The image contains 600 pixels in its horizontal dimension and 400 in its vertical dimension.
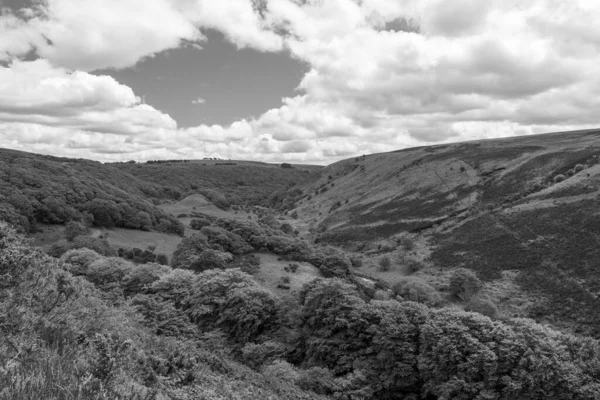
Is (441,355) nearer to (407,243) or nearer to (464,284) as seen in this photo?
(464,284)

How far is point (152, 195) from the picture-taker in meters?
151

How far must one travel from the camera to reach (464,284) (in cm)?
4475

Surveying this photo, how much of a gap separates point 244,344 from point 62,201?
65053 millimetres

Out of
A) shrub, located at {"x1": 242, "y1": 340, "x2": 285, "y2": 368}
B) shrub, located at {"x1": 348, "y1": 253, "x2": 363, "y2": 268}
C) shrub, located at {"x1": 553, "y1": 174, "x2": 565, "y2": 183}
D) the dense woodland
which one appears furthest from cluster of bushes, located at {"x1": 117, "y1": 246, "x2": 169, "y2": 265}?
shrub, located at {"x1": 553, "y1": 174, "x2": 565, "y2": 183}

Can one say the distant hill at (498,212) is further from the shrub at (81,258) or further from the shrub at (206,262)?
the shrub at (81,258)

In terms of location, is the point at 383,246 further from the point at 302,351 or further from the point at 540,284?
the point at 302,351

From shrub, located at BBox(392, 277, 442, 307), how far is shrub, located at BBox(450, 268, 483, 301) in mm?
2285

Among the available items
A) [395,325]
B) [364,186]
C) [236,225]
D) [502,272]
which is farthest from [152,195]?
[395,325]

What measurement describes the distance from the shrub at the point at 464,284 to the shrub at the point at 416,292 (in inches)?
89.9

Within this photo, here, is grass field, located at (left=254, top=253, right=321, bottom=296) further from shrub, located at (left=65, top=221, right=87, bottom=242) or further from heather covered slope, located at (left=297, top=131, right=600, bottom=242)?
shrub, located at (left=65, top=221, right=87, bottom=242)

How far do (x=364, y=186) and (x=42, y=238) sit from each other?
81.0 meters

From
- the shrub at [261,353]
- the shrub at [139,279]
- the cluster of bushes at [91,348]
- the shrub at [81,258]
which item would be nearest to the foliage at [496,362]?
the cluster of bushes at [91,348]

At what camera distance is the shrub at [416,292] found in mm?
40812

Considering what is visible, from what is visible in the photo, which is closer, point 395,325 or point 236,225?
point 395,325
